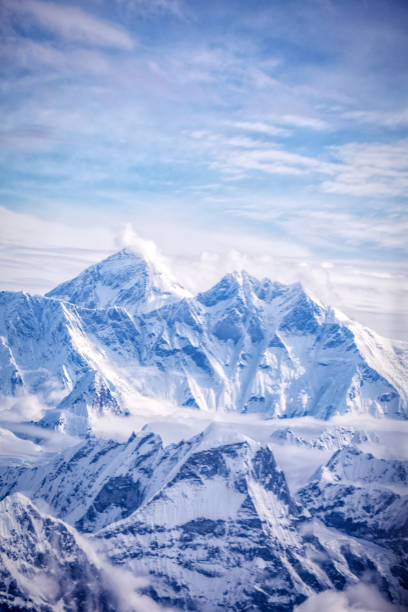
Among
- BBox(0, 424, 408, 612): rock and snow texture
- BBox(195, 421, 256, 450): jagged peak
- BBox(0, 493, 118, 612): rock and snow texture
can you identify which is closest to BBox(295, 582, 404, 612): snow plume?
BBox(0, 424, 408, 612): rock and snow texture

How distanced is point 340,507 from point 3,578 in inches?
3256

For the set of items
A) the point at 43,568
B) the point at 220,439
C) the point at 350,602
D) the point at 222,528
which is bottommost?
the point at 350,602

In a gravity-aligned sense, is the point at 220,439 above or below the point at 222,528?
above

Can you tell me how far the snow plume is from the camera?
111 meters

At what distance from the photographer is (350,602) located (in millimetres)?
116812

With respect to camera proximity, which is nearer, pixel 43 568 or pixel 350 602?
pixel 43 568

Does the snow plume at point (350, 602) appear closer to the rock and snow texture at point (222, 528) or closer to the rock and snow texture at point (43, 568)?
the rock and snow texture at point (222, 528)

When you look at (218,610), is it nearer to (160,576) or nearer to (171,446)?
(160,576)

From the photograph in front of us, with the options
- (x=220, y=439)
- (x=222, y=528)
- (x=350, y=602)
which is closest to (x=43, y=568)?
(x=222, y=528)

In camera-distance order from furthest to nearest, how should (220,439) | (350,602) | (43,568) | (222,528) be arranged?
(220,439), (222,528), (350,602), (43,568)

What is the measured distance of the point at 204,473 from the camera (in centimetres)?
12862

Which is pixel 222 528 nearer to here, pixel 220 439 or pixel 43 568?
pixel 220 439

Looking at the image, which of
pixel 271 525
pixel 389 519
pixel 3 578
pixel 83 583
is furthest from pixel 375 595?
pixel 3 578

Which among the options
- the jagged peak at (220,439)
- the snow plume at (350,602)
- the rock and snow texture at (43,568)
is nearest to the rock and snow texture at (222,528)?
the jagged peak at (220,439)
